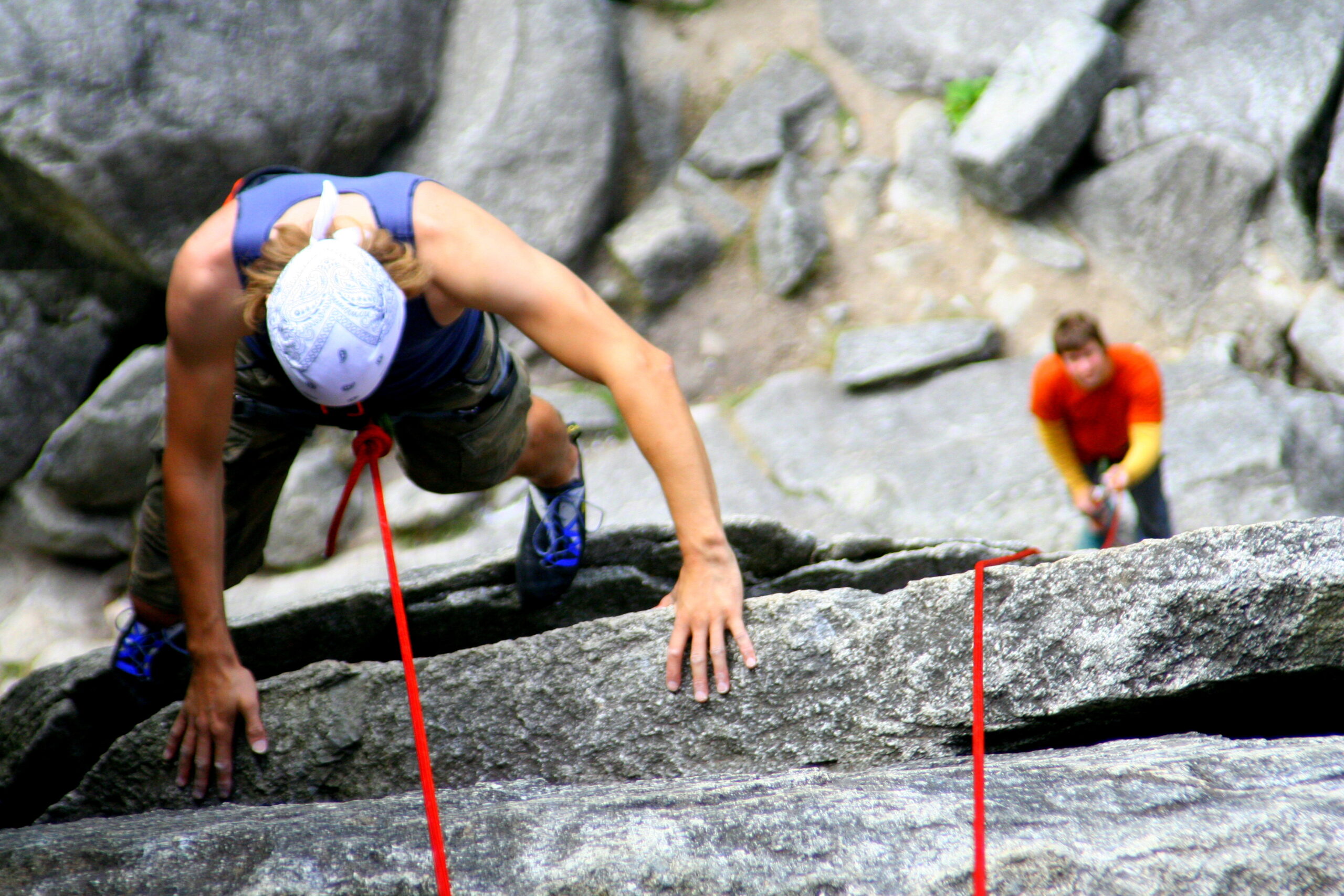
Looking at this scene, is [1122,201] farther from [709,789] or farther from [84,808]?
[84,808]

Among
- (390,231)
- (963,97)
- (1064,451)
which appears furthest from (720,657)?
(963,97)

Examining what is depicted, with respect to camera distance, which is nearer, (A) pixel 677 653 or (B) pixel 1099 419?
(A) pixel 677 653

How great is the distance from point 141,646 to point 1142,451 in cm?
377

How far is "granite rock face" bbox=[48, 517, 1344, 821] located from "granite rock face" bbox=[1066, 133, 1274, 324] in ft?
16.7

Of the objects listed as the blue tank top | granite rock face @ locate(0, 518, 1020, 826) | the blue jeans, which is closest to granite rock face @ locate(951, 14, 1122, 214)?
the blue jeans

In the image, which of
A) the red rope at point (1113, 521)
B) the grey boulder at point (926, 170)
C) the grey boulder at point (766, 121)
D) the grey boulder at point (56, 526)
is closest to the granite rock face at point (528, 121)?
the grey boulder at point (766, 121)

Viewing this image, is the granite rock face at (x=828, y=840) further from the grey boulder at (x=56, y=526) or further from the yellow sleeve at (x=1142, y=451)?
the grey boulder at (x=56, y=526)

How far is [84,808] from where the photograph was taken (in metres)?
2.56

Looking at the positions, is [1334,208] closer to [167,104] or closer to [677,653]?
[677,653]

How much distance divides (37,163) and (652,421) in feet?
17.5

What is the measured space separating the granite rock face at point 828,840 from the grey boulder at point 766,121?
6388mm

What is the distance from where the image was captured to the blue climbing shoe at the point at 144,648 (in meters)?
2.98

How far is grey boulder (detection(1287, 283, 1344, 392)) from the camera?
6000mm

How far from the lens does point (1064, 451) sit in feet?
14.9
